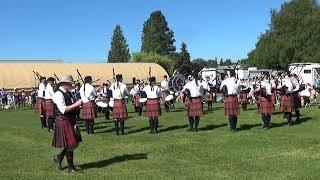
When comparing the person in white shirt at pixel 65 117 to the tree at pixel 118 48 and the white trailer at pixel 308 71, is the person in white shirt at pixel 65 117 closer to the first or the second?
the white trailer at pixel 308 71

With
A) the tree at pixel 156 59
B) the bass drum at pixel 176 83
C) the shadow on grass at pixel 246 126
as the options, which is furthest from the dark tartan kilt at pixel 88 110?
the tree at pixel 156 59

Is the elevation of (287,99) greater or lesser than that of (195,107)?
greater

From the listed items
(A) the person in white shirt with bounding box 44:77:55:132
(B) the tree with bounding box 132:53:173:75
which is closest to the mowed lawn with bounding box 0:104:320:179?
(A) the person in white shirt with bounding box 44:77:55:132

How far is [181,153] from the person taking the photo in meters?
11.2

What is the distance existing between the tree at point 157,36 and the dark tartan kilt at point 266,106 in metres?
68.0

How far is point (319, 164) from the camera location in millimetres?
9414

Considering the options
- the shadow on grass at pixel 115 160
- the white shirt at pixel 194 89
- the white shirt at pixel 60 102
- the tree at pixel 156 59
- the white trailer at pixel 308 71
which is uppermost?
the tree at pixel 156 59

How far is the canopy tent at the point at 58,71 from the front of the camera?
45188mm

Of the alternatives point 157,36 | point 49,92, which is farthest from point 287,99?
point 157,36

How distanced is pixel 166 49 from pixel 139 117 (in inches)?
2530

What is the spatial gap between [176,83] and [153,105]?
29.5ft

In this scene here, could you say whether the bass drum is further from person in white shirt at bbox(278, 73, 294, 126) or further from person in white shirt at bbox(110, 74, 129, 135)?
person in white shirt at bbox(110, 74, 129, 135)

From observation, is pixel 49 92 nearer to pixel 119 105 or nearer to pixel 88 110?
pixel 88 110

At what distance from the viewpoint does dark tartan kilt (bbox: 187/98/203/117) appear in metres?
15.0
